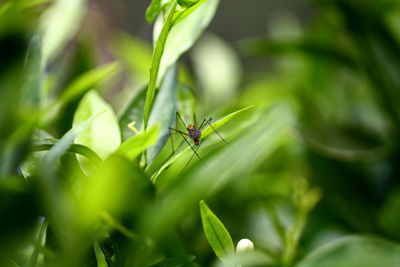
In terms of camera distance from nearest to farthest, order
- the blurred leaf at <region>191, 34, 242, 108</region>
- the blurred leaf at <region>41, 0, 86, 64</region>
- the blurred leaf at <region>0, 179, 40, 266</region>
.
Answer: the blurred leaf at <region>0, 179, 40, 266</region> → the blurred leaf at <region>41, 0, 86, 64</region> → the blurred leaf at <region>191, 34, 242, 108</region>

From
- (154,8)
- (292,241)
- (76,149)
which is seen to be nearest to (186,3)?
(154,8)

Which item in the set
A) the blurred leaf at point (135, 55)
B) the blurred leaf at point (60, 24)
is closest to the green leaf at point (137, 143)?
the blurred leaf at point (60, 24)

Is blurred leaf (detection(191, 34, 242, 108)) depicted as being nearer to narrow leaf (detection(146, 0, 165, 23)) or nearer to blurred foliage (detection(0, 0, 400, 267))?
blurred foliage (detection(0, 0, 400, 267))

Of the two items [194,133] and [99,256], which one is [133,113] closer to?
[194,133]

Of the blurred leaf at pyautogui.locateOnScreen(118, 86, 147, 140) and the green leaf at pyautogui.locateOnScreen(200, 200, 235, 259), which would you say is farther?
the blurred leaf at pyautogui.locateOnScreen(118, 86, 147, 140)

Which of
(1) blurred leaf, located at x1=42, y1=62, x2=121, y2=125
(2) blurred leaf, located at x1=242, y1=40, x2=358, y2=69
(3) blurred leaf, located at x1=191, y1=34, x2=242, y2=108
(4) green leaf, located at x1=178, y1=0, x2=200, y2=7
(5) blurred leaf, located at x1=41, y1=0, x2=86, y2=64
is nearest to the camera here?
(4) green leaf, located at x1=178, y1=0, x2=200, y2=7

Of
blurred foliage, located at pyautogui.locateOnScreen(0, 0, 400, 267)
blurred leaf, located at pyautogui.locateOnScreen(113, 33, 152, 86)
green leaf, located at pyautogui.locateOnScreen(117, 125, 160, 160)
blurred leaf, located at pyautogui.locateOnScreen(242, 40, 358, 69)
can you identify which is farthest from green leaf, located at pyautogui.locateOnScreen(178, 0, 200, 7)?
blurred leaf, located at pyautogui.locateOnScreen(113, 33, 152, 86)

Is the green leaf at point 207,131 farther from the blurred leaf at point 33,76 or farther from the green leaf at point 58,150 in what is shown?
the blurred leaf at point 33,76
